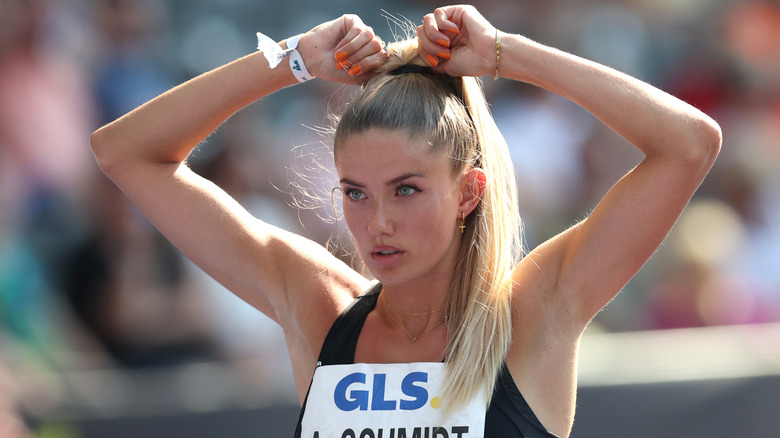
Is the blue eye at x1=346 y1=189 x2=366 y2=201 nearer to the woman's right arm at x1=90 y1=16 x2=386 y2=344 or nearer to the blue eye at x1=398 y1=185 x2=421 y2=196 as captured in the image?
the blue eye at x1=398 y1=185 x2=421 y2=196

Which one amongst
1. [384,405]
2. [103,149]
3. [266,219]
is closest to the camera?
[384,405]

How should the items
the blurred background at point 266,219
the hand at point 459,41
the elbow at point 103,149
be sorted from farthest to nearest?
the blurred background at point 266,219, the elbow at point 103,149, the hand at point 459,41

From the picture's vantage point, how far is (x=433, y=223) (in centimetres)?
207

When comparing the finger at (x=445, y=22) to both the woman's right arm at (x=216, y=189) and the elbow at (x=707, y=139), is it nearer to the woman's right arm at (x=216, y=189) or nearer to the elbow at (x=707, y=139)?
the woman's right arm at (x=216, y=189)

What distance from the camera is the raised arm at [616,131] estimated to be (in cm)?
199

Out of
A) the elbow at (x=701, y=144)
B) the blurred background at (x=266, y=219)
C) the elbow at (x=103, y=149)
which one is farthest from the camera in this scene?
the blurred background at (x=266, y=219)

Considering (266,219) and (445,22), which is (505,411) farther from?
(266,219)

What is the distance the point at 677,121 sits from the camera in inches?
78.2

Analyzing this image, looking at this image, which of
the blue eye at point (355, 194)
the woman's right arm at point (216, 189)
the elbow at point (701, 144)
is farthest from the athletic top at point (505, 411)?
the elbow at point (701, 144)

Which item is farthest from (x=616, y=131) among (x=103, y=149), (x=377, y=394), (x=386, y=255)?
(x=103, y=149)

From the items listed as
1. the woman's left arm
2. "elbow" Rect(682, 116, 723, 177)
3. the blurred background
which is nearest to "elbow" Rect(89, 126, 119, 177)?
the woman's left arm

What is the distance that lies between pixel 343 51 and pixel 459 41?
0.89 ft

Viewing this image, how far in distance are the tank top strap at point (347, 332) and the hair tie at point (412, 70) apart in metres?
0.56

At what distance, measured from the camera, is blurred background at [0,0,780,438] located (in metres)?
3.67
